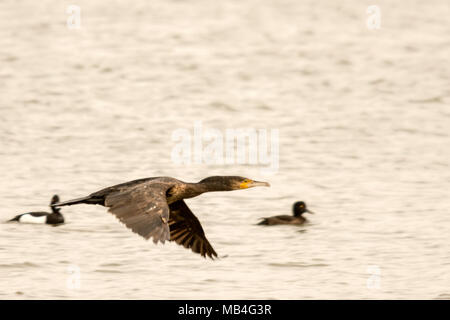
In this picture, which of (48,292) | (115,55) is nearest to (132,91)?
(115,55)

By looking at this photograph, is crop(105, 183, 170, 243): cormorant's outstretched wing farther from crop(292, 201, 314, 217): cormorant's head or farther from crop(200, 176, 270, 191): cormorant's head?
crop(292, 201, 314, 217): cormorant's head

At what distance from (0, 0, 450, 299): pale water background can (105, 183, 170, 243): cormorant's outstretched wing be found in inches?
118

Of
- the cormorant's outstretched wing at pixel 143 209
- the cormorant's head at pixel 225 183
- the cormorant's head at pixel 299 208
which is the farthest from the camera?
the cormorant's head at pixel 299 208

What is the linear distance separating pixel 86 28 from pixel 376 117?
13.7 meters

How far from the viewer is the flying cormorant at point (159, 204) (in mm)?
10242

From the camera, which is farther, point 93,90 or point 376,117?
point 93,90

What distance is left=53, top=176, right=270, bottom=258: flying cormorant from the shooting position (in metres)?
10.2

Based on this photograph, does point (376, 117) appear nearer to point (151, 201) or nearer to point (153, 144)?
point (153, 144)

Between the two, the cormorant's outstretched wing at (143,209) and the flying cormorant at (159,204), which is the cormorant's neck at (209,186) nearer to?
the flying cormorant at (159,204)

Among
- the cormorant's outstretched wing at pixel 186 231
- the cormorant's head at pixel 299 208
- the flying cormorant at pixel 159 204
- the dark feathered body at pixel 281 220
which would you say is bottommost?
the dark feathered body at pixel 281 220

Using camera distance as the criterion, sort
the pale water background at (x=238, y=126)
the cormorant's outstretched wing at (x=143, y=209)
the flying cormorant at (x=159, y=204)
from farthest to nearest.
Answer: the pale water background at (x=238, y=126) → the flying cormorant at (x=159, y=204) → the cormorant's outstretched wing at (x=143, y=209)

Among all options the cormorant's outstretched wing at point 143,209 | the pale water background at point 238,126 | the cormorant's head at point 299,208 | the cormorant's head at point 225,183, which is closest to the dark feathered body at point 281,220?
the pale water background at point 238,126

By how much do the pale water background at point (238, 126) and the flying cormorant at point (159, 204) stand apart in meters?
1.81

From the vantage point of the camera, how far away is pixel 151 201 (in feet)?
34.9
